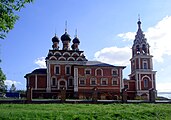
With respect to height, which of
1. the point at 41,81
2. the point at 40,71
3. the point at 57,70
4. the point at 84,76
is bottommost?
the point at 41,81

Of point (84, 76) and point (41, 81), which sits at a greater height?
point (84, 76)

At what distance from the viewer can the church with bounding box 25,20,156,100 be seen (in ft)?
151

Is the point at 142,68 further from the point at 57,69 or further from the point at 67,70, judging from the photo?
the point at 57,69

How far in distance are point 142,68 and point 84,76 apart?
994cm

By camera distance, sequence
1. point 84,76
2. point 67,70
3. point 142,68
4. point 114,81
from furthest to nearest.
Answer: point 142,68
point 67,70
point 114,81
point 84,76

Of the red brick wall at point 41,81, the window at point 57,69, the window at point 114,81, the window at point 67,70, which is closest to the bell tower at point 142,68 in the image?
the window at point 114,81

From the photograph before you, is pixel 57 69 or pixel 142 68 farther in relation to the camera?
pixel 142 68

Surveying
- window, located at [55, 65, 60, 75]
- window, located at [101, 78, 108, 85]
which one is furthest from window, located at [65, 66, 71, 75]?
window, located at [101, 78, 108, 85]

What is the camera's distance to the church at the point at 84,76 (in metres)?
46.1

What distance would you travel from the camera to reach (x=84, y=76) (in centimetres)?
4638

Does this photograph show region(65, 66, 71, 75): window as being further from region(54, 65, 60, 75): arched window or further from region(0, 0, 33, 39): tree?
region(0, 0, 33, 39): tree

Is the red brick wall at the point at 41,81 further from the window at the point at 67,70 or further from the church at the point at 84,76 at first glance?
the window at the point at 67,70

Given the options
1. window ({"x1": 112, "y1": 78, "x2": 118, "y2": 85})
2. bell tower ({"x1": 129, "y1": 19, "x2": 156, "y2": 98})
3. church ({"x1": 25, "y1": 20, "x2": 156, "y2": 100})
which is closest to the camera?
church ({"x1": 25, "y1": 20, "x2": 156, "y2": 100})

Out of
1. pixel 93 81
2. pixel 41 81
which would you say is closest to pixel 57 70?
pixel 41 81
